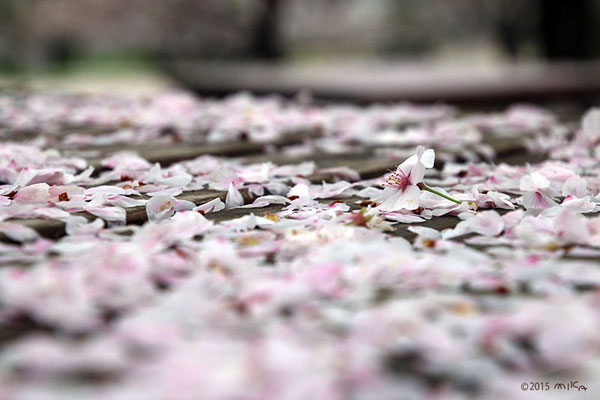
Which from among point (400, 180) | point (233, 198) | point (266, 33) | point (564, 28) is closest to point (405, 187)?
point (400, 180)

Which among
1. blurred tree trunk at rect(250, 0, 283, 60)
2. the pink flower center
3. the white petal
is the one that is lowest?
the white petal

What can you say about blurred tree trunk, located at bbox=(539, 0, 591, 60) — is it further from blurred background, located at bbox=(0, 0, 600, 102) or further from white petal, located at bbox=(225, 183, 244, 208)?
white petal, located at bbox=(225, 183, 244, 208)

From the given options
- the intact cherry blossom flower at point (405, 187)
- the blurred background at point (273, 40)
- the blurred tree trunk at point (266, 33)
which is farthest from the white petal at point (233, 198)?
the blurred tree trunk at point (266, 33)

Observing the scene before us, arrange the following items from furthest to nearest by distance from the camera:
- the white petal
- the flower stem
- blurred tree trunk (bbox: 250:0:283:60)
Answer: blurred tree trunk (bbox: 250:0:283:60) < the white petal < the flower stem

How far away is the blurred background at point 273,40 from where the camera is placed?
639cm

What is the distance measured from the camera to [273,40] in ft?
30.1

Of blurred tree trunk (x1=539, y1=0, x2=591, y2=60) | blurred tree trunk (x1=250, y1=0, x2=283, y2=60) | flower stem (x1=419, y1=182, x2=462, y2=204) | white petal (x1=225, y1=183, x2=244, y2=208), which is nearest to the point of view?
flower stem (x1=419, y1=182, x2=462, y2=204)

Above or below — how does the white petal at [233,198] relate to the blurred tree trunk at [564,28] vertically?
below

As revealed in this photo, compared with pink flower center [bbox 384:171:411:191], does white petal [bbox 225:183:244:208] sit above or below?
below

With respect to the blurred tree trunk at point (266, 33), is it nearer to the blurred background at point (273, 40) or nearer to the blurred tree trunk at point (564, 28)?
the blurred background at point (273, 40)

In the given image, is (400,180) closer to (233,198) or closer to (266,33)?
(233,198)

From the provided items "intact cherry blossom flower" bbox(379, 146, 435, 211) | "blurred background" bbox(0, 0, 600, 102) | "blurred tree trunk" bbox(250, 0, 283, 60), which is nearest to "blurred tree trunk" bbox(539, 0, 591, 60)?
"blurred background" bbox(0, 0, 600, 102)

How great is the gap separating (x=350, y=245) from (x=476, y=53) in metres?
19.8

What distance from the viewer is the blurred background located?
21.0ft
